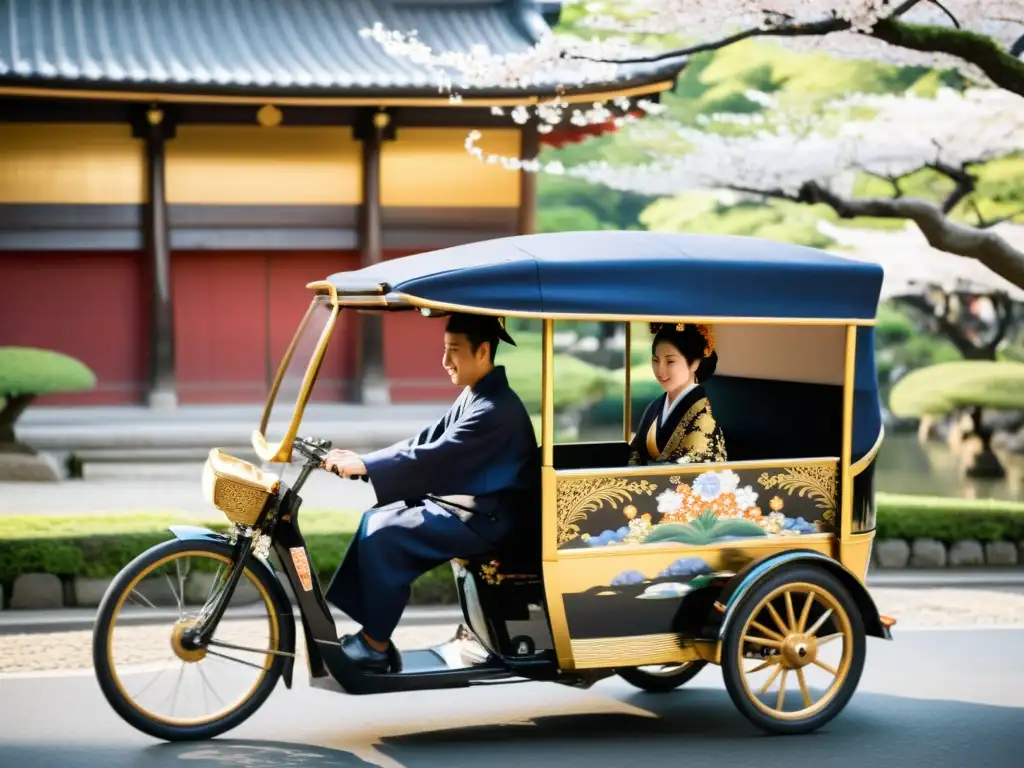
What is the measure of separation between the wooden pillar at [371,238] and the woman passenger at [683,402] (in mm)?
11195

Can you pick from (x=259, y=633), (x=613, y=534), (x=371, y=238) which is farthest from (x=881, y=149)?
(x=613, y=534)

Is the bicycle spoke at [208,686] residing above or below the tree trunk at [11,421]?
below

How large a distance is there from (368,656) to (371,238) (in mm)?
12114

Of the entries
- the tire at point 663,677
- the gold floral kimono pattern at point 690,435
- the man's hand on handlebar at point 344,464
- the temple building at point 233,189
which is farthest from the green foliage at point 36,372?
the man's hand on handlebar at point 344,464

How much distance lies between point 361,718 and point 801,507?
2.15m

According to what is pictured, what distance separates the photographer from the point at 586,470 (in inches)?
251

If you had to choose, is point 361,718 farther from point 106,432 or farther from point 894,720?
point 106,432

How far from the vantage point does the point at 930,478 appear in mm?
19422

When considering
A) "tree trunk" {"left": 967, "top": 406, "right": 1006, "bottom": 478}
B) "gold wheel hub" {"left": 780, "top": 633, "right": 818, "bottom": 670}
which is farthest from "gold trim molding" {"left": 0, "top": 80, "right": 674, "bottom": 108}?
"gold wheel hub" {"left": 780, "top": 633, "right": 818, "bottom": 670}

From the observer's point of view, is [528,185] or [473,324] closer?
[473,324]

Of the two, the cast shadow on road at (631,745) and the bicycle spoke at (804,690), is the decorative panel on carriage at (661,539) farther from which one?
the bicycle spoke at (804,690)

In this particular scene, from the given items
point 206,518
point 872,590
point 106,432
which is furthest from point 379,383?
point 872,590

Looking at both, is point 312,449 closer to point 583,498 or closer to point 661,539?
point 583,498

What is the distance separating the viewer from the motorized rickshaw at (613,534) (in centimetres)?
622
